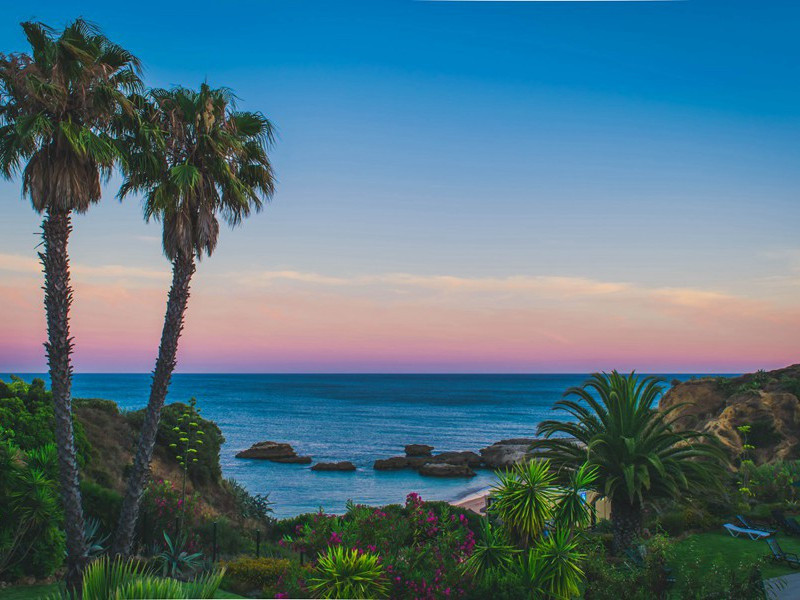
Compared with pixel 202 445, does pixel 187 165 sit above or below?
above

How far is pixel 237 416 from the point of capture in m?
113

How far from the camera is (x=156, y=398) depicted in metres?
14.5

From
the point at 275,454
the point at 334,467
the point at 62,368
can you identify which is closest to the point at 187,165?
the point at 62,368

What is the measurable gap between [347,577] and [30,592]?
8.12 m

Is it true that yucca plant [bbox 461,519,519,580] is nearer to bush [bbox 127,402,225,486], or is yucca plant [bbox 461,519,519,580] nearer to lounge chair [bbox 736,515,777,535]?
lounge chair [bbox 736,515,777,535]

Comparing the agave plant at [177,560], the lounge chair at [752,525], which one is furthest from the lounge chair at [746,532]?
the agave plant at [177,560]

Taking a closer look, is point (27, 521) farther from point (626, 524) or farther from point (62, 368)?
point (626, 524)

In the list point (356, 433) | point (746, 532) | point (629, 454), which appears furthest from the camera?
point (356, 433)

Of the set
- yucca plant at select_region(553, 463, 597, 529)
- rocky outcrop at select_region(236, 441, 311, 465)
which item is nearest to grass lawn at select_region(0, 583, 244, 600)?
yucca plant at select_region(553, 463, 597, 529)

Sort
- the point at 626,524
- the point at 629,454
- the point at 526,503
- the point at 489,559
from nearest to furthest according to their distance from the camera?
the point at 526,503 < the point at 489,559 < the point at 629,454 < the point at 626,524

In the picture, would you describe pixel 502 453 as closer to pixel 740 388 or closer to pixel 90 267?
pixel 740 388

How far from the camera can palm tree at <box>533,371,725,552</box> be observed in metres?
12.1

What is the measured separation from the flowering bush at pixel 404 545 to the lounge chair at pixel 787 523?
939 cm

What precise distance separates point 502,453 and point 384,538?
174ft
